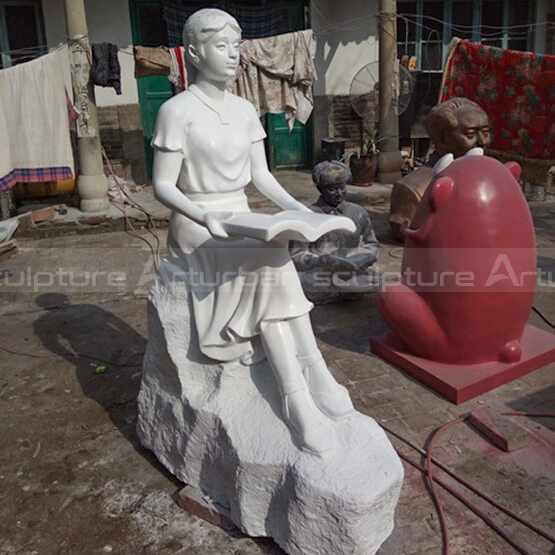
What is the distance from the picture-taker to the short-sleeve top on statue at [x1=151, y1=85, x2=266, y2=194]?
2.52m

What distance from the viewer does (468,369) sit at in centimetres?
352

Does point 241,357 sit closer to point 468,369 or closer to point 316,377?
point 316,377

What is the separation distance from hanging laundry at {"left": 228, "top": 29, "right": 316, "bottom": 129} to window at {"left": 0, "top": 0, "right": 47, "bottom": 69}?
122 inches

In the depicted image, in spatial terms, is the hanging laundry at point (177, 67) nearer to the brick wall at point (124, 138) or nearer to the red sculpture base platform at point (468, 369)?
the brick wall at point (124, 138)

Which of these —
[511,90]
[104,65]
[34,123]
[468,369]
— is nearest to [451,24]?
[511,90]

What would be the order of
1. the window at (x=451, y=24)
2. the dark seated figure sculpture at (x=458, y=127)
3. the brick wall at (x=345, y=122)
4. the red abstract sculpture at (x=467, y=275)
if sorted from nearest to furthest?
the red abstract sculpture at (x=467, y=275), the dark seated figure sculpture at (x=458, y=127), the window at (x=451, y=24), the brick wall at (x=345, y=122)

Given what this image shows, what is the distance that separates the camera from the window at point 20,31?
8570 mm

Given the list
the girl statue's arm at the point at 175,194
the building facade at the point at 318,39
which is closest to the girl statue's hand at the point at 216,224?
the girl statue's arm at the point at 175,194

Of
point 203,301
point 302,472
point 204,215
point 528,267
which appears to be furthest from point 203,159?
point 528,267

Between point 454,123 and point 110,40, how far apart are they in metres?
6.00

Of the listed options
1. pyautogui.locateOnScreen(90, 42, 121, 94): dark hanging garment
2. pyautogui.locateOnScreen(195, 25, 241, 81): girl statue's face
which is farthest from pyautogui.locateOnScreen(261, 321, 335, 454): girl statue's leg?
pyautogui.locateOnScreen(90, 42, 121, 94): dark hanging garment

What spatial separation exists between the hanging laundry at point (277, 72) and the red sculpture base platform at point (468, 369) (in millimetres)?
5642

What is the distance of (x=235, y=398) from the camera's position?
102 inches

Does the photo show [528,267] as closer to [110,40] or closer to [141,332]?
[141,332]
